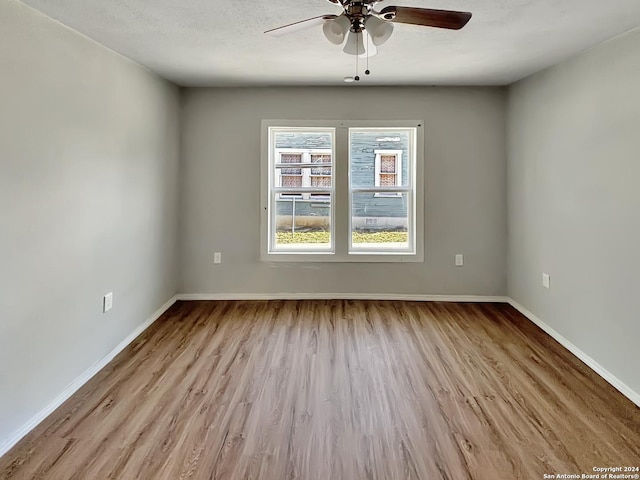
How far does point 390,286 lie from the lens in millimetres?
4180

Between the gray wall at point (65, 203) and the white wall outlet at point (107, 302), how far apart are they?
6 cm

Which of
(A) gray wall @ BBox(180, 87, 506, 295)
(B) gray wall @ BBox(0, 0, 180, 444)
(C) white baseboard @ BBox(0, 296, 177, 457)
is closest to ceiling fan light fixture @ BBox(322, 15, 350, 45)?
(B) gray wall @ BBox(0, 0, 180, 444)

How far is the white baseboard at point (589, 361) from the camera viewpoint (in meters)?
2.30

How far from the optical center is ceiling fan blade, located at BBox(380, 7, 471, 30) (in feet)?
5.41

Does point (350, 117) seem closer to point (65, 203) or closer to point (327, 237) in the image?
point (327, 237)

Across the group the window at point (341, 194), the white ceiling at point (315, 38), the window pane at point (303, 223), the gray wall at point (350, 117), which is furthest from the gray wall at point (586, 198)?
the window pane at point (303, 223)

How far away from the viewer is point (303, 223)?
14.0 feet

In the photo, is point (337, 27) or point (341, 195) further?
point (341, 195)

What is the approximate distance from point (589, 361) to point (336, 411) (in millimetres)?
1964

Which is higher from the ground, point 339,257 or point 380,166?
point 380,166

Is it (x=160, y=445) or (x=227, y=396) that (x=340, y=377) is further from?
(x=160, y=445)

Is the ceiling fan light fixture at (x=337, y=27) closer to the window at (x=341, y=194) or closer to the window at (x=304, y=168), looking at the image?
the window at (x=341, y=194)

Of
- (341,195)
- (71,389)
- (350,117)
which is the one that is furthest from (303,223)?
(71,389)

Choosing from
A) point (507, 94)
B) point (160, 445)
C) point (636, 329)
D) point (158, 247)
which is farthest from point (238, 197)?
point (636, 329)
